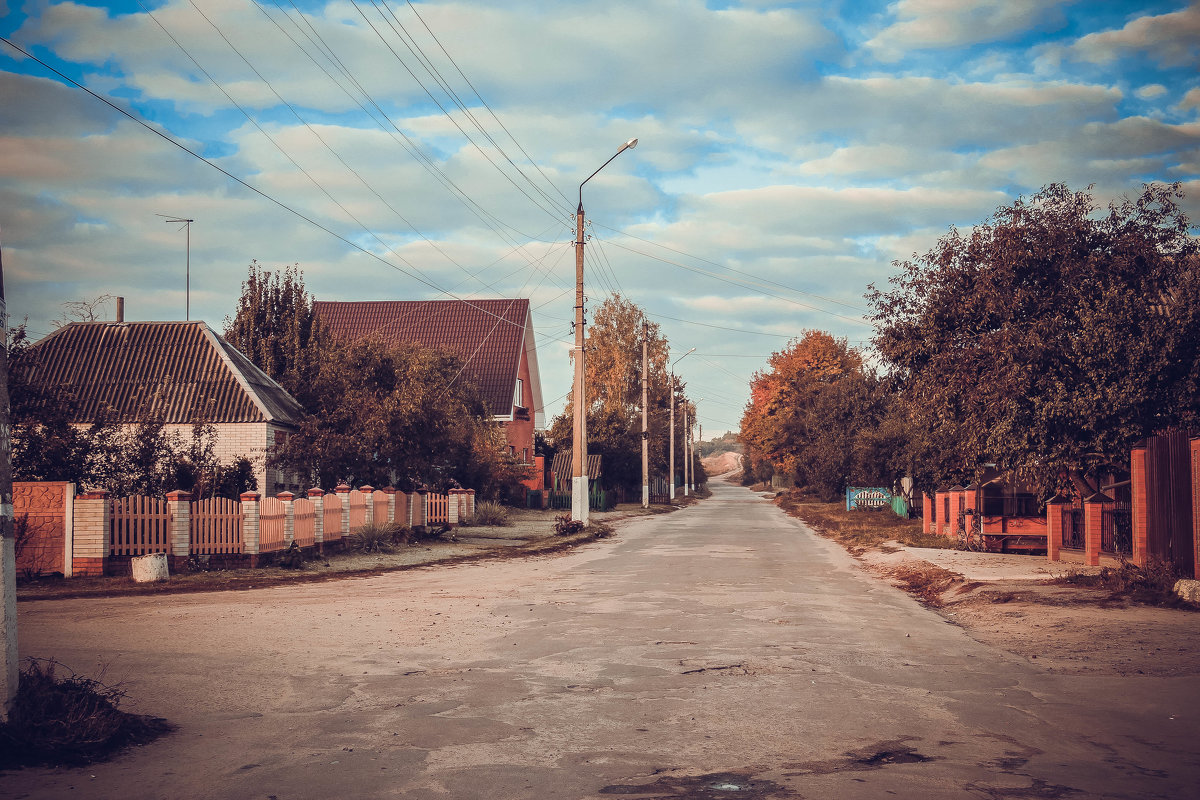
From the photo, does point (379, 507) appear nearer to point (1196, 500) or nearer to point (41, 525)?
point (41, 525)

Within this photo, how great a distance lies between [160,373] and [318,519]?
13.2 meters

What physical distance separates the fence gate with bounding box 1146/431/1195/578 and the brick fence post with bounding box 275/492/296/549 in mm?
15676

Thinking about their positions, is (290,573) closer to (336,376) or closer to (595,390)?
(336,376)

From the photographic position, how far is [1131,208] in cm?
1827

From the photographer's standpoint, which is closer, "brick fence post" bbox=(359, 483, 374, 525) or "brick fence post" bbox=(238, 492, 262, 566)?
"brick fence post" bbox=(238, 492, 262, 566)

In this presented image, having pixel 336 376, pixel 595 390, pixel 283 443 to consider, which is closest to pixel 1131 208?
pixel 336 376

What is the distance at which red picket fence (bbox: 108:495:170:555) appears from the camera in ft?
56.5

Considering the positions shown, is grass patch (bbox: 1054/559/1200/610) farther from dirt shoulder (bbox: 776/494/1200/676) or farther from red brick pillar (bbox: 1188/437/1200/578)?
red brick pillar (bbox: 1188/437/1200/578)

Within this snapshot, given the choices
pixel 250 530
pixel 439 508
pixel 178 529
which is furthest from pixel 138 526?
pixel 439 508

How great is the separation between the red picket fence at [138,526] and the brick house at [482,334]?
34.5 metres

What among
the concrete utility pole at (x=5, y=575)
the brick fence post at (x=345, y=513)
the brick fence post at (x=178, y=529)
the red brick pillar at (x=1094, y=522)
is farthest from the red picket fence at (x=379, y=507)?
the concrete utility pole at (x=5, y=575)

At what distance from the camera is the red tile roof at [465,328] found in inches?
2153

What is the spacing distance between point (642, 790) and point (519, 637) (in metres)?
5.67

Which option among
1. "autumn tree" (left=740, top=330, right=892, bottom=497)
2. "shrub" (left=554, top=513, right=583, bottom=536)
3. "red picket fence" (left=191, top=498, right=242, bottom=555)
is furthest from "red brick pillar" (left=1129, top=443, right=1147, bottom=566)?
"autumn tree" (left=740, top=330, right=892, bottom=497)
